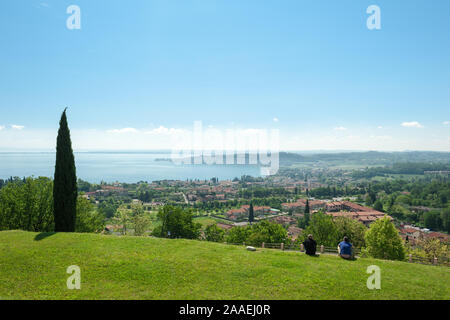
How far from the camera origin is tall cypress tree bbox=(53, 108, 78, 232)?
1351cm

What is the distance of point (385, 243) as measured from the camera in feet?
68.5

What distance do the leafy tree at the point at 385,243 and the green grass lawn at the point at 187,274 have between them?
12.8m

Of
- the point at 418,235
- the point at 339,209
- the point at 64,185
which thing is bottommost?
the point at 339,209

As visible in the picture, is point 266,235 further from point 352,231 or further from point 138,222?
point 138,222

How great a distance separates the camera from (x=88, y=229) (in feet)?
A: 64.9

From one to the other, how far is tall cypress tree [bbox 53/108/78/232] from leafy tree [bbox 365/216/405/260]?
2451 centimetres

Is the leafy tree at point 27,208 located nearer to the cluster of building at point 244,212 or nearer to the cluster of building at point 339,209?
the cluster of building at point 244,212

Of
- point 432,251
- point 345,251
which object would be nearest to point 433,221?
point 432,251

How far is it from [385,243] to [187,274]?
20.9m

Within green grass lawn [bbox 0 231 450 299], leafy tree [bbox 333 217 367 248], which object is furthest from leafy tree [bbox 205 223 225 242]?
green grass lawn [bbox 0 231 450 299]
